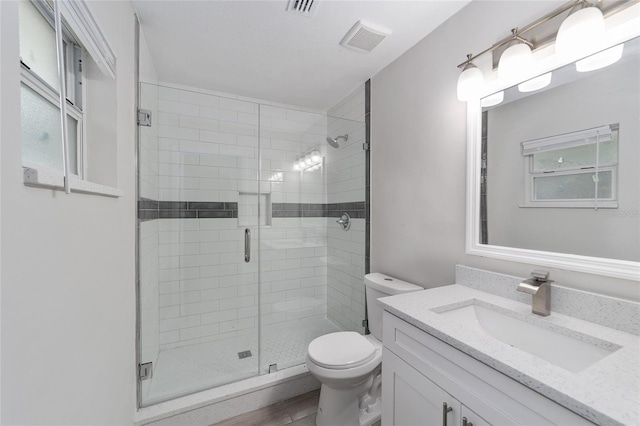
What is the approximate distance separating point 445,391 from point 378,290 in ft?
3.00

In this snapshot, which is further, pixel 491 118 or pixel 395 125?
pixel 395 125

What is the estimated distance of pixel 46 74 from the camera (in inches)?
31.9

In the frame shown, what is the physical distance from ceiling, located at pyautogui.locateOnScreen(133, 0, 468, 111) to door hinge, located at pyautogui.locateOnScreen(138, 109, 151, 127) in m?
0.50

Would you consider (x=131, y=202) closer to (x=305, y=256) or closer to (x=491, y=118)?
(x=305, y=256)

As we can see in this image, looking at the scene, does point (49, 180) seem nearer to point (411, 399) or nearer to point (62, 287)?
point (62, 287)

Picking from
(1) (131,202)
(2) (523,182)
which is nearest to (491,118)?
(2) (523,182)

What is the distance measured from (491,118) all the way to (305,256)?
183 cm

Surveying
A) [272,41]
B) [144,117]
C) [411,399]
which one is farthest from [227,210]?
[411,399]

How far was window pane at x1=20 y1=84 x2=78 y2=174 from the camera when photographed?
2.22ft

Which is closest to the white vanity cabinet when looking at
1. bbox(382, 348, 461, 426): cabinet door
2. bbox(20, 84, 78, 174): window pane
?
bbox(382, 348, 461, 426): cabinet door

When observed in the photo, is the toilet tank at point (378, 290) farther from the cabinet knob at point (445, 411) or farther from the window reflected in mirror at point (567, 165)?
the cabinet knob at point (445, 411)

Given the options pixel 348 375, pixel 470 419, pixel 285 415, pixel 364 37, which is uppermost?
pixel 364 37

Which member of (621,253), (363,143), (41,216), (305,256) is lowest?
(305,256)

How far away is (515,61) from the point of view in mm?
1140
